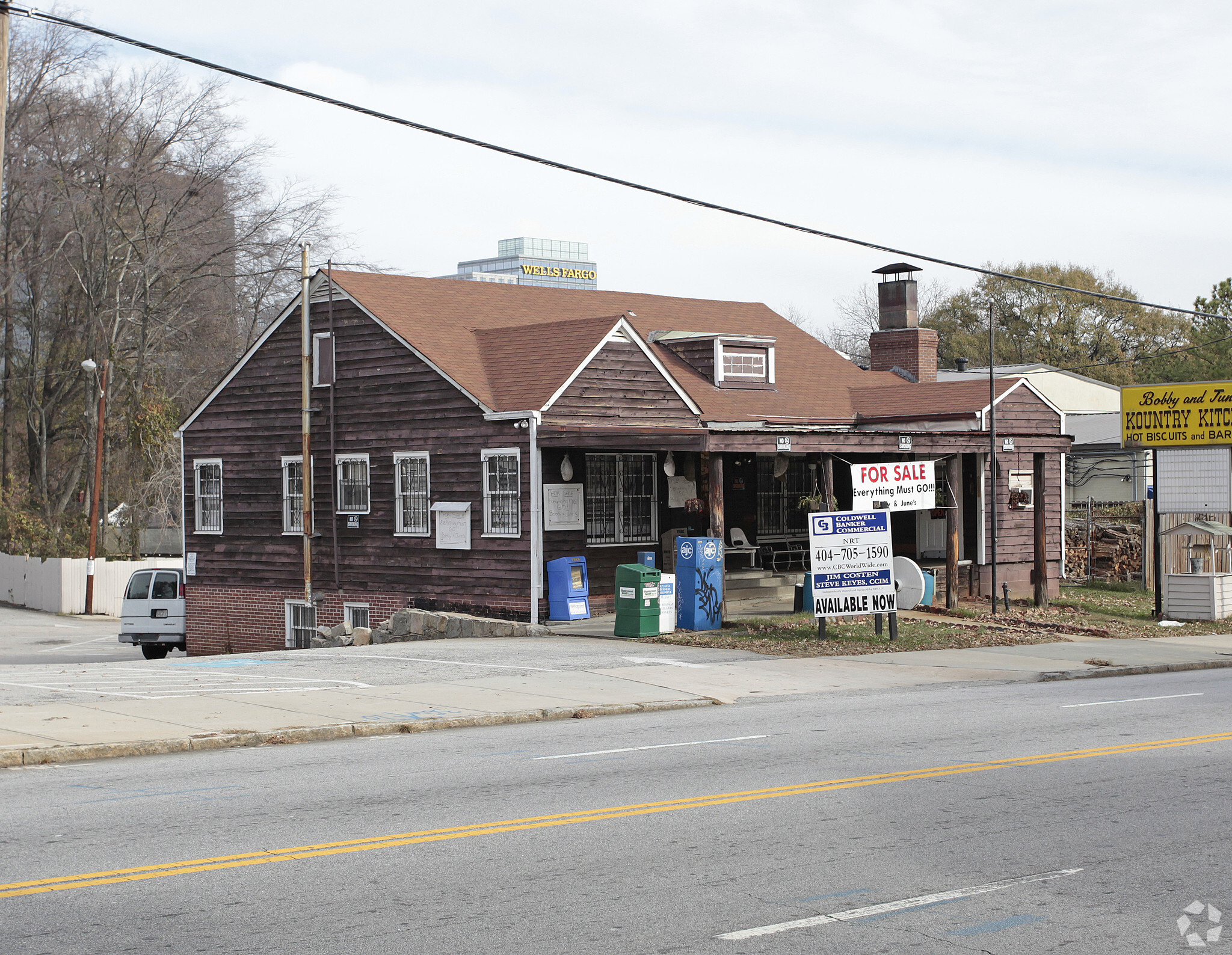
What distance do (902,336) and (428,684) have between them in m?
23.9

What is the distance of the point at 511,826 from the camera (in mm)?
8500

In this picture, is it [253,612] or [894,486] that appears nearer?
[894,486]

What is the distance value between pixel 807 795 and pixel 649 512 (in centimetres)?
1675

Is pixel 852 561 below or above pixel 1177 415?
below

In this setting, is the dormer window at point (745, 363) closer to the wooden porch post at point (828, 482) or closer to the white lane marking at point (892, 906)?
the wooden porch post at point (828, 482)

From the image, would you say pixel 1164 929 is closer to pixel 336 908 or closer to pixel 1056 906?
pixel 1056 906

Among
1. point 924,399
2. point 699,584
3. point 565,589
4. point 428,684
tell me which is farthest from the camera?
point 924,399

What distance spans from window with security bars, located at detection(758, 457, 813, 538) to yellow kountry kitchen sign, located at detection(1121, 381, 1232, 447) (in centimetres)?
686

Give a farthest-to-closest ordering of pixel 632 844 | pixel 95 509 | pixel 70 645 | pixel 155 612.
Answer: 1. pixel 95 509
2. pixel 70 645
3. pixel 155 612
4. pixel 632 844

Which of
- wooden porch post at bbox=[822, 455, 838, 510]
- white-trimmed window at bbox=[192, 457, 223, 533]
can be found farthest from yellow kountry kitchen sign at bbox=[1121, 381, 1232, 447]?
white-trimmed window at bbox=[192, 457, 223, 533]

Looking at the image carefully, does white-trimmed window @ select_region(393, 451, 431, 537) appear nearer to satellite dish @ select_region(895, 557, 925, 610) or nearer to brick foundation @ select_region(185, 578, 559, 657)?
brick foundation @ select_region(185, 578, 559, 657)

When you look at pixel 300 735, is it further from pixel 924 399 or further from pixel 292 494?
pixel 924 399

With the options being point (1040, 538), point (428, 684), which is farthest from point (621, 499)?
point (428, 684)

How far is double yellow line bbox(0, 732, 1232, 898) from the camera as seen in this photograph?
7.11 metres
